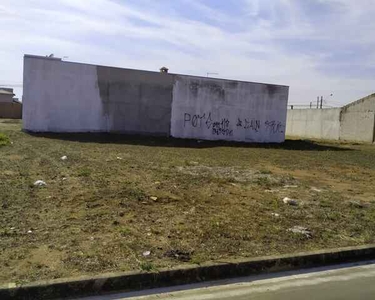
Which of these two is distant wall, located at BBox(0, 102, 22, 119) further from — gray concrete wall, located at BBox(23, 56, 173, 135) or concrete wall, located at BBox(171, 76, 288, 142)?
concrete wall, located at BBox(171, 76, 288, 142)

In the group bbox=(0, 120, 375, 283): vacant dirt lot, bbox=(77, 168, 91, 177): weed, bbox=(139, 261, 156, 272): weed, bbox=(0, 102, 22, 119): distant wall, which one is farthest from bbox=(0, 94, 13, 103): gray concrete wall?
bbox=(139, 261, 156, 272): weed

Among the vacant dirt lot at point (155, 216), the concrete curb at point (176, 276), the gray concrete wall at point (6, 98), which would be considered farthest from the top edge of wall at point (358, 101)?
the gray concrete wall at point (6, 98)

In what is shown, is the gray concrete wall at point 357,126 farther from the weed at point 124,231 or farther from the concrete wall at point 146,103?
the weed at point 124,231

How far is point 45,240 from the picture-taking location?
503cm

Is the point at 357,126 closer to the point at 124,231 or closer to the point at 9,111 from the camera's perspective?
the point at 124,231

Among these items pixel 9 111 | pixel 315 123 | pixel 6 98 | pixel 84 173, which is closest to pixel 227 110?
pixel 315 123

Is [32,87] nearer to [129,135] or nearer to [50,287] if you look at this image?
[129,135]

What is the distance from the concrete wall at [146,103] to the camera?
2194cm

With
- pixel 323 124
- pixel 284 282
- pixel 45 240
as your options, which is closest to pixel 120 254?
pixel 45 240

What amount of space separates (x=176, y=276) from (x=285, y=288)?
3.86 feet

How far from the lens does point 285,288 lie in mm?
4469

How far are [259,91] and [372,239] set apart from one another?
70.4ft

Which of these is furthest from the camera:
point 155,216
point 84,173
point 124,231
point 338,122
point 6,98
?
point 6,98

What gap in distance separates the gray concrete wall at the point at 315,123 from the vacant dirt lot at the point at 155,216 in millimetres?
26496
